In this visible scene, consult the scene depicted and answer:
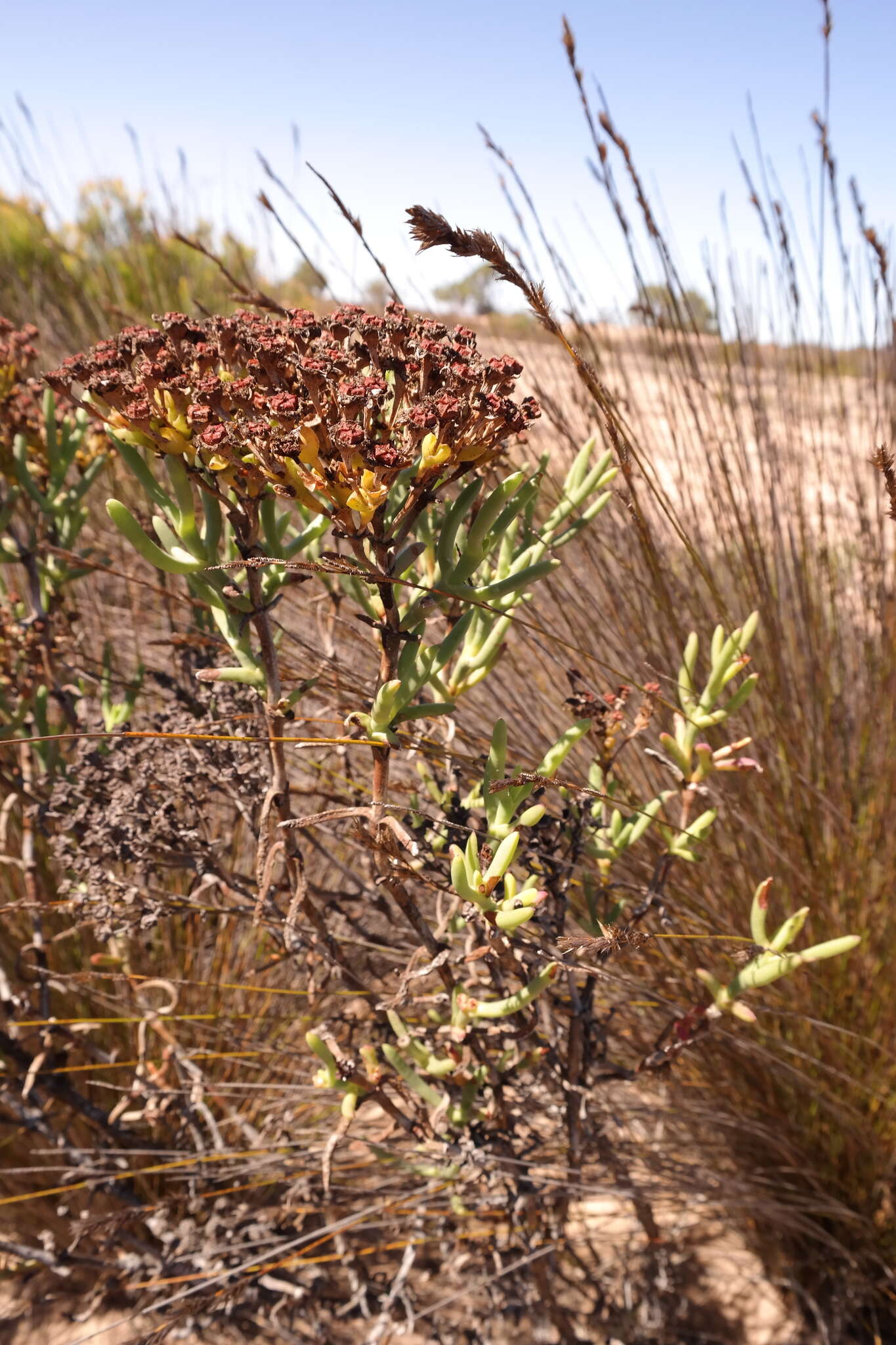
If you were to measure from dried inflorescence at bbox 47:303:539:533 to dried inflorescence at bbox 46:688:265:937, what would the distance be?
0.95ft

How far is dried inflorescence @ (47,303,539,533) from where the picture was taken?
679 mm

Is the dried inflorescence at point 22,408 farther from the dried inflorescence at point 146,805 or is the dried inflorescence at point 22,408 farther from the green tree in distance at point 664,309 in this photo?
the green tree in distance at point 664,309

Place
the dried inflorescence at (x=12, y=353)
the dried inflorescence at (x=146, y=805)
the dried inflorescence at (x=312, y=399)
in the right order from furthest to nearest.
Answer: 1. the dried inflorescence at (x=12, y=353)
2. the dried inflorescence at (x=146, y=805)
3. the dried inflorescence at (x=312, y=399)

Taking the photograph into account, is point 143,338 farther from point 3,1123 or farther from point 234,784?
point 3,1123

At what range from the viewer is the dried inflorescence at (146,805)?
3.16 ft

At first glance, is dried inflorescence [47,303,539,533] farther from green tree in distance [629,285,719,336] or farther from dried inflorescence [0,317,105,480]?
green tree in distance [629,285,719,336]

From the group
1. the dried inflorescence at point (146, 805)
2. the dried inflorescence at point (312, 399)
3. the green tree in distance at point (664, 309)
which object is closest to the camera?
the dried inflorescence at point (312, 399)

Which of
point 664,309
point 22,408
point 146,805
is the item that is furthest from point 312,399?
point 664,309

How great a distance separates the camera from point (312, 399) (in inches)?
27.5

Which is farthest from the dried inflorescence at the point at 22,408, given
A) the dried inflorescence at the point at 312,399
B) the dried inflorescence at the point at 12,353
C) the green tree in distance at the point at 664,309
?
the green tree in distance at the point at 664,309

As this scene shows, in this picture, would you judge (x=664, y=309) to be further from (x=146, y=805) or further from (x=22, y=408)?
(x=146, y=805)

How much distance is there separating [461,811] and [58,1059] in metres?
0.86

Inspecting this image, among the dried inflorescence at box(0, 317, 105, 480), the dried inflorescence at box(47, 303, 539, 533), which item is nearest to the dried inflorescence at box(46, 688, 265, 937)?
the dried inflorescence at box(47, 303, 539, 533)

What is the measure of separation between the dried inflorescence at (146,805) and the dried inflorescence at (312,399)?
0.29 meters
